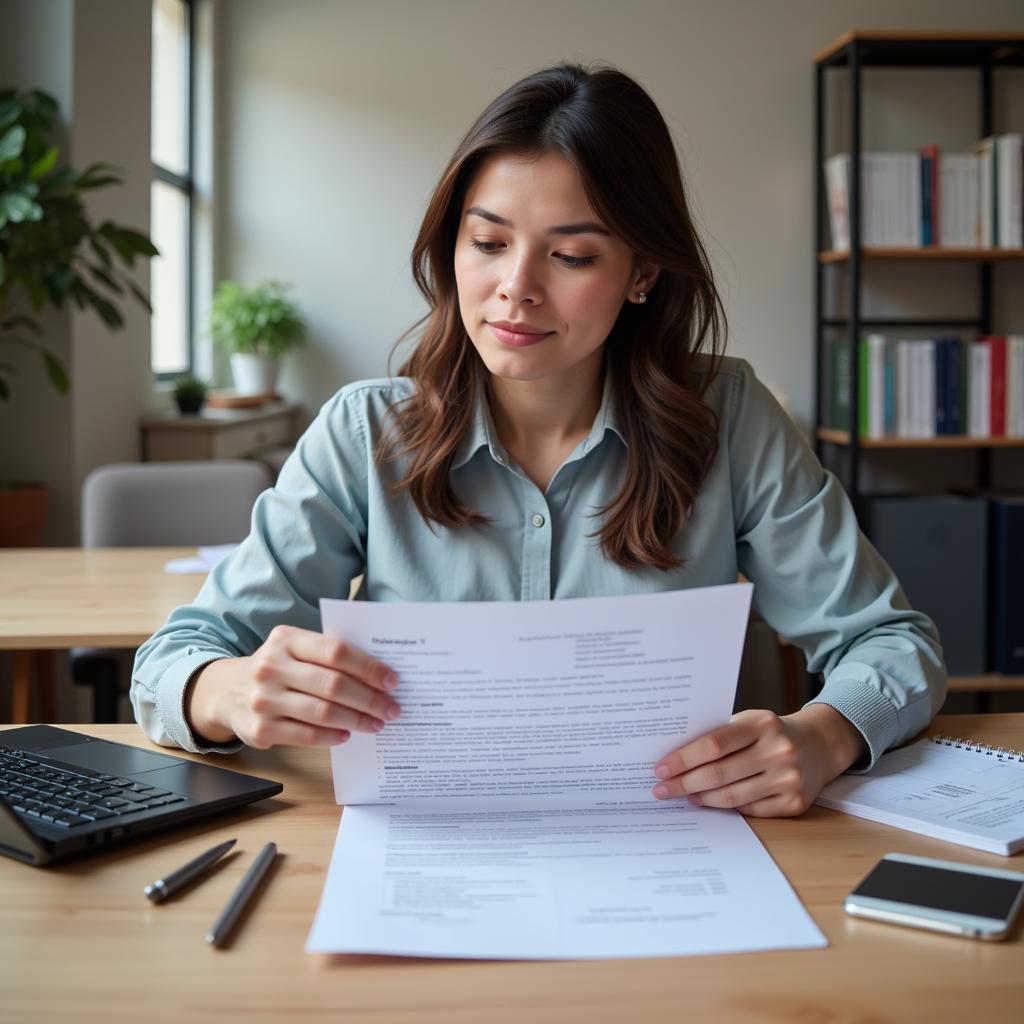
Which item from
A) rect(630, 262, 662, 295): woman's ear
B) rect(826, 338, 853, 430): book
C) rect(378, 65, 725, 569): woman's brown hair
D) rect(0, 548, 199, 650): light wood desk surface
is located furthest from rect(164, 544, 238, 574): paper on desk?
rect(826, 338, 853, 430): book

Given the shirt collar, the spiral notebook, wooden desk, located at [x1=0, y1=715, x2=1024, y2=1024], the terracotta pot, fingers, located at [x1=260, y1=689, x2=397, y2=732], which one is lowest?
wooden desk, located at [x1=0, y1=715, x2=1024, y2=1024]

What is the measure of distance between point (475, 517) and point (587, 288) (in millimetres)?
280

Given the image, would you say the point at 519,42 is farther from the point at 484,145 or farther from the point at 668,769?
the point at 668,769

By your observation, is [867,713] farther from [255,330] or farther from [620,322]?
[255,330]

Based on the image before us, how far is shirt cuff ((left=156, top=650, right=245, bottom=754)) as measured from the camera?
1109 millimetres

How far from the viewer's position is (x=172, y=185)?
451 centimetres

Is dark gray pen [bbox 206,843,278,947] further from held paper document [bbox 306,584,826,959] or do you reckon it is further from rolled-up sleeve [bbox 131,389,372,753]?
rolled-up sleeve [bbox 131,389,372,753]

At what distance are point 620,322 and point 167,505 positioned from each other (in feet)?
4.95

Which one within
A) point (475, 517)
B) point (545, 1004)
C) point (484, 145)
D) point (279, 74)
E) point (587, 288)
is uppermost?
point (279, 74)

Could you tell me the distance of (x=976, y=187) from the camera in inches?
164

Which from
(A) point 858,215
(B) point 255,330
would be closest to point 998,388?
(A) point 858,215

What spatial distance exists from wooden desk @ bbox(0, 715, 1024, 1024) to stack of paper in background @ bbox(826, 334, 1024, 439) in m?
3.41

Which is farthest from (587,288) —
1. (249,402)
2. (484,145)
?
(249,402)

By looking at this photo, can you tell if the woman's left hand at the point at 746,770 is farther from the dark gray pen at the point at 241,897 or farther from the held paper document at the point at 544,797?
the dark gray pen at the point at 241,897
